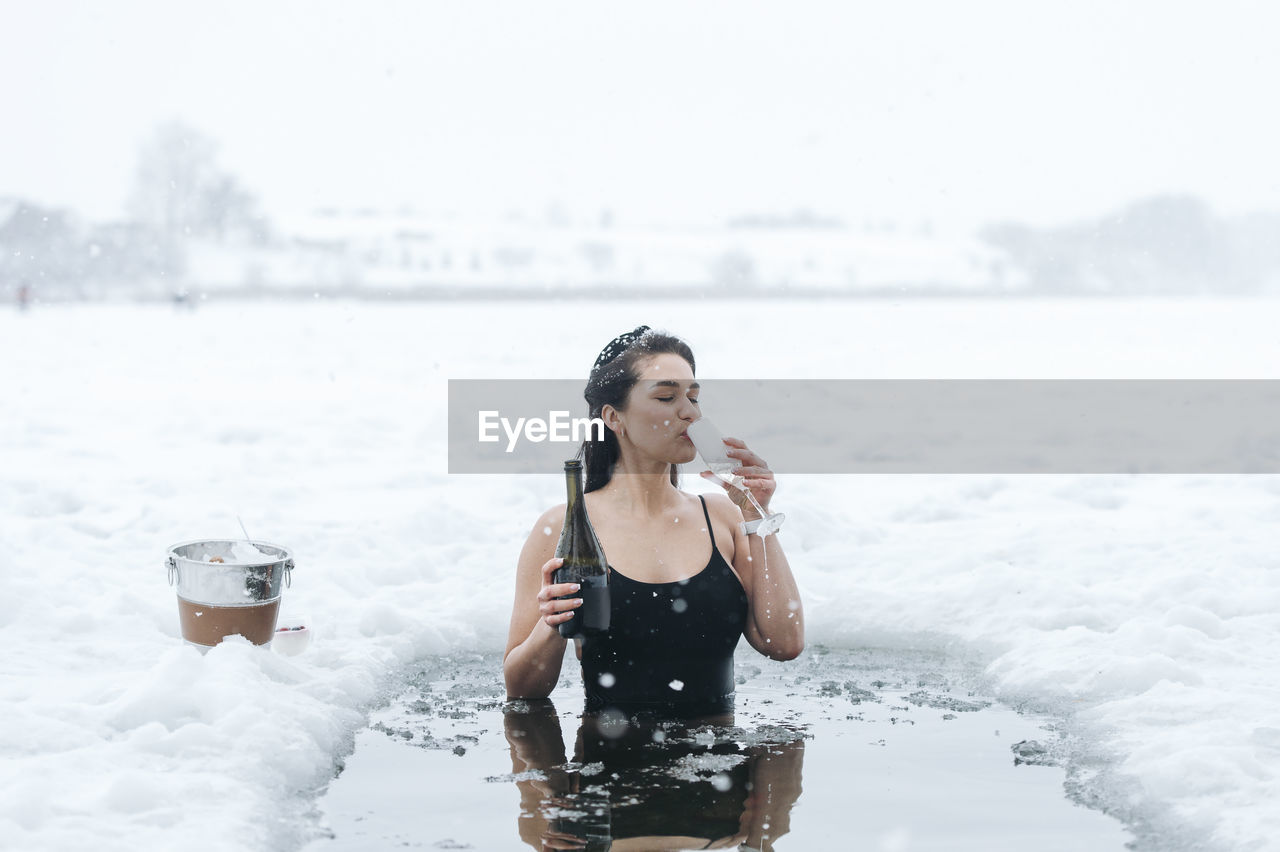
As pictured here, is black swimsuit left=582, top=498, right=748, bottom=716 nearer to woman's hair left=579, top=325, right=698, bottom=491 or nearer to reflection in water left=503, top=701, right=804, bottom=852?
reflection in water left=503, top=701, right=804, bottom=852

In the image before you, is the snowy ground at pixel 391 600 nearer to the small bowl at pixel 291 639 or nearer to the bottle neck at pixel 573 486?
the small bowl at pixel 291 639

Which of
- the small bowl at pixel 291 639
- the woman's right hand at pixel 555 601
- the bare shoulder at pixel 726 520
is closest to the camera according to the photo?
the woman's right hand at pixel 555 601

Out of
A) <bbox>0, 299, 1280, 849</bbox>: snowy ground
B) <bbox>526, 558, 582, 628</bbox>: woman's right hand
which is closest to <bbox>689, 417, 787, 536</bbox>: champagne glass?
<bbox>526, 558, 582, 628</bbox>: woman's right hand

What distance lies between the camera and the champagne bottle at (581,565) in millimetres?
4157

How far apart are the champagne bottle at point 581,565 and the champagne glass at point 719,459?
0.42 m

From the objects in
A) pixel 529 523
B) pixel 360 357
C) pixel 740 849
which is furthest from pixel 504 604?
pixel 360 357

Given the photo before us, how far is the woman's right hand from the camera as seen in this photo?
3.86 metres

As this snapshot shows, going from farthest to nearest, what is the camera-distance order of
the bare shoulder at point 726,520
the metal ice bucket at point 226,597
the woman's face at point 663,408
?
the metal ice bucket at point 226,597
the bare shoulder at point 726,520
the woman's face at point 663,408

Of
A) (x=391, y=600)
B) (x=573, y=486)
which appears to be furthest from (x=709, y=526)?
(x=391, y=600)

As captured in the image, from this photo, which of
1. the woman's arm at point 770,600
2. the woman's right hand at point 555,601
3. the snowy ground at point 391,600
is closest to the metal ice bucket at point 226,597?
the snowy ground at point 391,600

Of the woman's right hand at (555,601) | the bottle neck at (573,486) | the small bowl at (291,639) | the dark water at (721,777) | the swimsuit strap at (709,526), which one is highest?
the bottle neck at (573,486)

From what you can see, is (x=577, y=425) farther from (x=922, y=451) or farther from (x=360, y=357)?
(x=360, y=357)

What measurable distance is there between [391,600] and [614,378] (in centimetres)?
304

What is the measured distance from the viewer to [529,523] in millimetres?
8961
